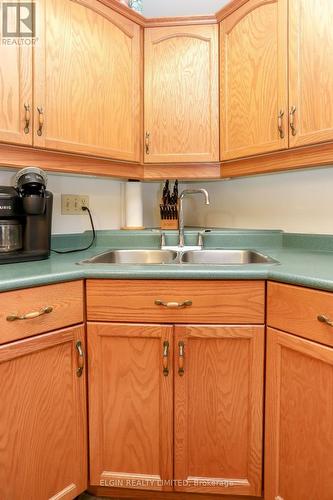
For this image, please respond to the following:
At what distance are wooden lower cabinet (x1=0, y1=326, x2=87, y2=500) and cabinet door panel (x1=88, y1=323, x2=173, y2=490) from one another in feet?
0.17

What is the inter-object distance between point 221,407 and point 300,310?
42 cm

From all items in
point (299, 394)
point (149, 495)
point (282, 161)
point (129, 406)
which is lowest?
point (149, 495)

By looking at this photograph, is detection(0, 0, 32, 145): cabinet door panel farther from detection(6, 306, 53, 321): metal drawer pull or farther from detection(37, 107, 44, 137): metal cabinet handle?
detection(6, 306, 53, 321): metal drawer pull

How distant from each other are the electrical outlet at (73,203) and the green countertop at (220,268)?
5.1 inches

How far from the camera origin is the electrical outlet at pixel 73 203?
1713 mm

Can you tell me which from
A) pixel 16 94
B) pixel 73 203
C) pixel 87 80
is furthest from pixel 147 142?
pixel 16 94

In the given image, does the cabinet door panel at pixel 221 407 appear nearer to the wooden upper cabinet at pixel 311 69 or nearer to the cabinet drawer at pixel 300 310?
the cabinet drawer at pixel 300 310

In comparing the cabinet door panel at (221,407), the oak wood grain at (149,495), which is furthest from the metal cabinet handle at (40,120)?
the oak wood grain at (149,495)

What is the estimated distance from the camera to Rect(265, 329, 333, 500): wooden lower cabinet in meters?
0.96

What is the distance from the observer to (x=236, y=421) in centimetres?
113

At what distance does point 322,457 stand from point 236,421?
265 mm

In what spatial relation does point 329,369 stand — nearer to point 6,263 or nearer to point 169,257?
point 169,257

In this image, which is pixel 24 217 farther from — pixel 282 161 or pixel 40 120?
pixel 282 161

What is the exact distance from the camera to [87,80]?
56.1 inches
